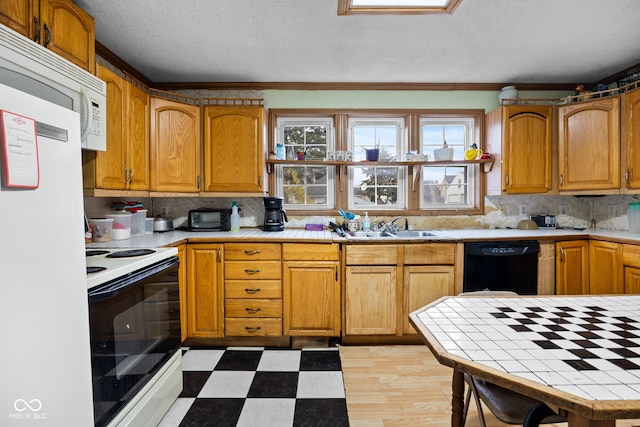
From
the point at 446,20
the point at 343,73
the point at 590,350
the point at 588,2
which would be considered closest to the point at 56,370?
the point at 590,350

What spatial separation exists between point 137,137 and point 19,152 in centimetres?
184

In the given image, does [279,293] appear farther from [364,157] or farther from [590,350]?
[590,350]

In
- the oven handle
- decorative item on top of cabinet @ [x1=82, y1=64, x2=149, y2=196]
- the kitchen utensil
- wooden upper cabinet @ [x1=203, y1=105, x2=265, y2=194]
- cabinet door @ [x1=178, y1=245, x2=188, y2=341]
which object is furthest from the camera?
the kitchen utensil

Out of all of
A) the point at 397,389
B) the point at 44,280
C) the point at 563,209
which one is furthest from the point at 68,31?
the point at 563,209

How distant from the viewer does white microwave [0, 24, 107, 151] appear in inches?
46.7

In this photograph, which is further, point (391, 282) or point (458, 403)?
point (391, 282)

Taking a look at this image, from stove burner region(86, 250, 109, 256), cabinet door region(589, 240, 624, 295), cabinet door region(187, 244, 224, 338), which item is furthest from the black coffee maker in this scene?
cabinet door region(589, 240, 624, 295)

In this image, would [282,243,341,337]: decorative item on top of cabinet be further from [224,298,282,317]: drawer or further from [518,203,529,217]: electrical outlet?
[518,203,529,217]: electrical outlet

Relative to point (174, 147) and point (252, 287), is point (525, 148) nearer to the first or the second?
point (252, 287)

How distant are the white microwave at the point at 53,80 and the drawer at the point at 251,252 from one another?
1137 millimetres

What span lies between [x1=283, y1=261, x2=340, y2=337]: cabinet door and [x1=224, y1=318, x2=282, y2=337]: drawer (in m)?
0.08

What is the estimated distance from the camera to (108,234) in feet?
7.62

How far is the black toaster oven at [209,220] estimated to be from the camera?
2947mm

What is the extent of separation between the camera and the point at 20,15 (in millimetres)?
1445
